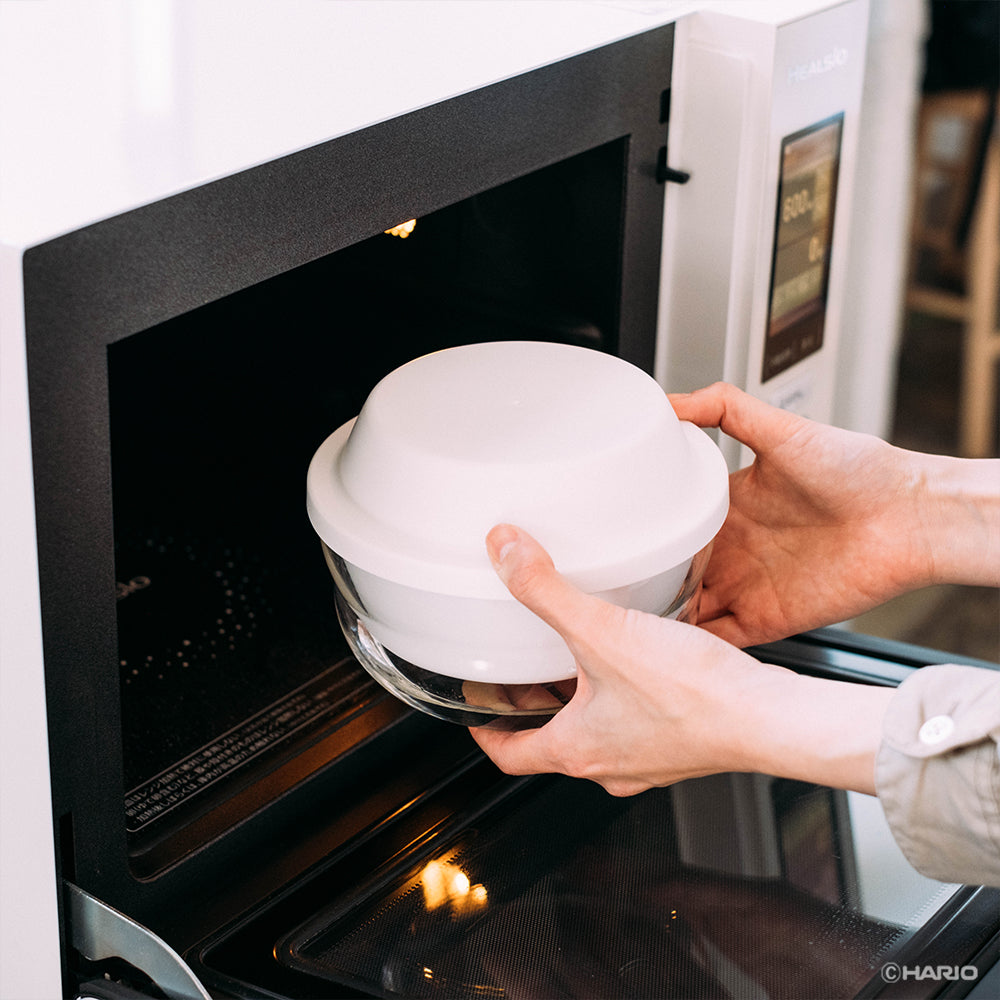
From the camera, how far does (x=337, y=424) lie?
890 millimetres

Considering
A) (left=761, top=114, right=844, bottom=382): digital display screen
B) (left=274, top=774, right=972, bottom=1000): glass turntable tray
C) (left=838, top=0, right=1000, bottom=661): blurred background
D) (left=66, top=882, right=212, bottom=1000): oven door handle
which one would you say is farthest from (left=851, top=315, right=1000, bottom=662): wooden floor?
(left=66, top=882, right=212, bottom=1000): oven door handle

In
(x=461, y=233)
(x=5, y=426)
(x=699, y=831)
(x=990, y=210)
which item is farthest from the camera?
(x=990, y=210)

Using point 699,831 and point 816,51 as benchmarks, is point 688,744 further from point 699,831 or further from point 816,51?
point 816,51

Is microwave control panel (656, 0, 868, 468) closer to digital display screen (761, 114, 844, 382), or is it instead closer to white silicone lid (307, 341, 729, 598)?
digital display screen (761, 114, 844, 382)

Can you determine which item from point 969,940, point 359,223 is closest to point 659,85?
point 359,223

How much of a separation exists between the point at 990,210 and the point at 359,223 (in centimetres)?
197

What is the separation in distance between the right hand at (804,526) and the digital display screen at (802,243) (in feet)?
0.25

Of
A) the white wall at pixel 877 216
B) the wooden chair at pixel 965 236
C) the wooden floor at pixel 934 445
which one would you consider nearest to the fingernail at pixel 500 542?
the white wall at pixel 877 216

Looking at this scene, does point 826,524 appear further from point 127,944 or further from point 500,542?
point 127,944

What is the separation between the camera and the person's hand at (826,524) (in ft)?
2.47

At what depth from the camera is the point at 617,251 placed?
0.75 m

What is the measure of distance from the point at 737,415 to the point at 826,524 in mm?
104

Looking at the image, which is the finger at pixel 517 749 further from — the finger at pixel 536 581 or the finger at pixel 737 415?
the finger at pixel 737 415

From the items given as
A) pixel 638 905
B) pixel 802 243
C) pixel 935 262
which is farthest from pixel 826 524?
pixel 935 262
